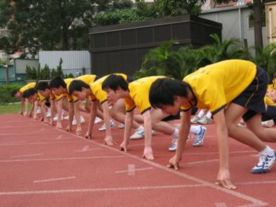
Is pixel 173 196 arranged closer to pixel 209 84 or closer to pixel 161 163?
pixel 209 84

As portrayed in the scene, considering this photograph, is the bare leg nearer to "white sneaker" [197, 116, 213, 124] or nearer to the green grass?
"white sneaker" [197, 116, 213, 124]

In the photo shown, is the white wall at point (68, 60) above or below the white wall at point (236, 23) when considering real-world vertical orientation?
below

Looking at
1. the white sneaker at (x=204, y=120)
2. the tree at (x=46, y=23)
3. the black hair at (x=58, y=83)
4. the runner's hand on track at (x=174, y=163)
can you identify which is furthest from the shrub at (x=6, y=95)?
the runner's hand on track at (x=174, y=163)

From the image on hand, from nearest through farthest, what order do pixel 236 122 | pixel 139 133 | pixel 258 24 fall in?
pixel 236 122
pixel 139 133
pixel 258 24

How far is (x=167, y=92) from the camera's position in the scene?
18.4 ft

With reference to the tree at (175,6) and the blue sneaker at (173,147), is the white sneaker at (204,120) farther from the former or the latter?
the tree at (175,6)

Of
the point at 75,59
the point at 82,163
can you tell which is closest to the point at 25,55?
the point at 75,59

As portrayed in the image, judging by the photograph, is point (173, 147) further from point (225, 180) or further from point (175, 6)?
point (175, 6)

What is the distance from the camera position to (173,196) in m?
5.57

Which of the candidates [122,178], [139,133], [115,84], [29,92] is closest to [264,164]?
[122,178]

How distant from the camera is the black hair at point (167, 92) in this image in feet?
18.4

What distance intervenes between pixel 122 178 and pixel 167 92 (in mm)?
1528

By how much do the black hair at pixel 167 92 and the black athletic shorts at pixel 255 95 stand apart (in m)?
0.77

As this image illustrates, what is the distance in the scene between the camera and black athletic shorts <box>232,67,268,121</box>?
615 centimetres
